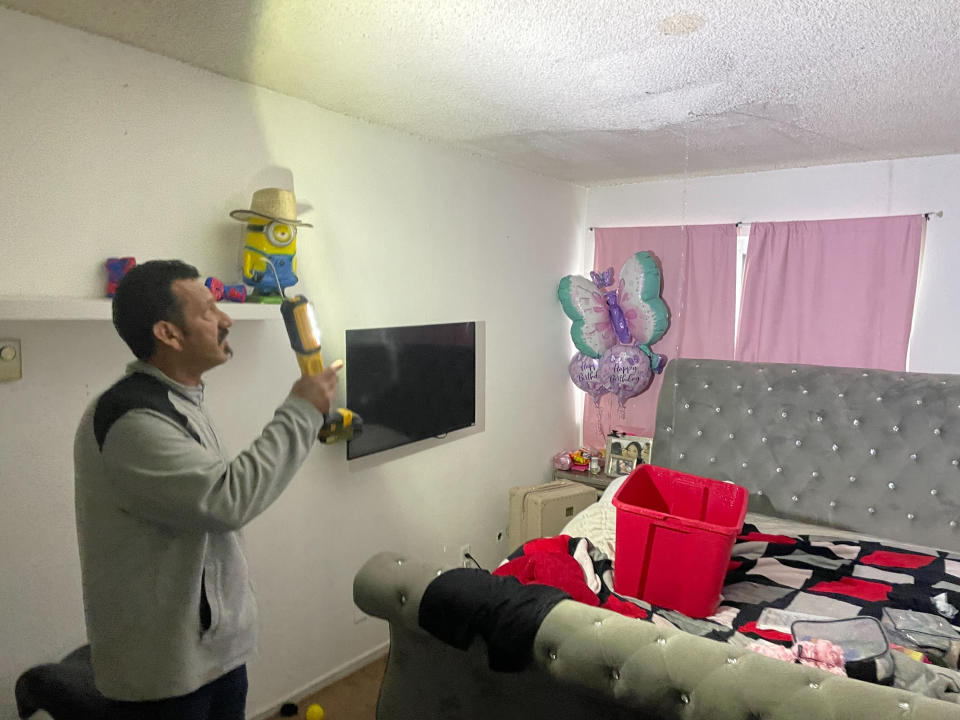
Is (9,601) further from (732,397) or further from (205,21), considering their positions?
(732,397)

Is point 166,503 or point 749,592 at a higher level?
point 166,503

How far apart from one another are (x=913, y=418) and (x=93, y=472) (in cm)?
315

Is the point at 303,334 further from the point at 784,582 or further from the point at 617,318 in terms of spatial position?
the point at 617,318

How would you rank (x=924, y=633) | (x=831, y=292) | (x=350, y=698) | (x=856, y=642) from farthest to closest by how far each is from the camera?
(x=831, y=292) → (x=350, y=698) → (x=924, y=633) → (x=856, y=642)

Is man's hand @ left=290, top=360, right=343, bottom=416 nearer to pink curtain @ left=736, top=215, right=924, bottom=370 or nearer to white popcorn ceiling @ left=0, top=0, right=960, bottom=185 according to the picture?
white popcorn ceiling @ left=0, top=0, right=960, bottom=185

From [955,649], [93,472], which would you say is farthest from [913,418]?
[93,472]

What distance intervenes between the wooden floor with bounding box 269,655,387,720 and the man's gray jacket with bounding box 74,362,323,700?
1539mm

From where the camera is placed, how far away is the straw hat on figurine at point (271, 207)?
2.22 metres

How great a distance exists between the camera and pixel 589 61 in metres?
2.03

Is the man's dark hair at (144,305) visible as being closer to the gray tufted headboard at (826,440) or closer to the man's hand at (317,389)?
the man's hand at (317,389)

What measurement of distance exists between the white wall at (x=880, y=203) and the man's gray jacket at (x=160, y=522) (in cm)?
348

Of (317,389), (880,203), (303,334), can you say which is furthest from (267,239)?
(880,203)

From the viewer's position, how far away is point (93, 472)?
123 cm

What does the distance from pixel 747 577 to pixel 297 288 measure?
1.96 meters
